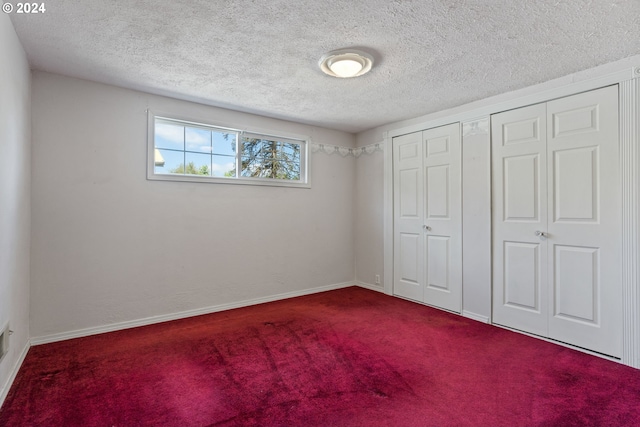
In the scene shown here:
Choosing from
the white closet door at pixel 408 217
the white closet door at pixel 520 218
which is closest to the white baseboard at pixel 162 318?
the white closet door at pixel 408 217

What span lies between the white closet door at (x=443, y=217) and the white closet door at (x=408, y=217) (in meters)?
0.09

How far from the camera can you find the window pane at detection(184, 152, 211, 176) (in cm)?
357

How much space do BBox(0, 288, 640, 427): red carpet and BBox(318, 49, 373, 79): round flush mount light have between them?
232 cm

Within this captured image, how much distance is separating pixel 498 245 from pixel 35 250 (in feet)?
14.2

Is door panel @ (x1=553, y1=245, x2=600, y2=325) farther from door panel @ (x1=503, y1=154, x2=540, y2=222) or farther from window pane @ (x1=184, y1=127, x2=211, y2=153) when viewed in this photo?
window pane @ (x1=184, y1=127, x2=211, y2=153)

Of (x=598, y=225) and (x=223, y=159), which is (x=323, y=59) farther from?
(x=598, y=225)

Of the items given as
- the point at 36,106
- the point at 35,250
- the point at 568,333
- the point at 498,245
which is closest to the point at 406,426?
the point at 568,333

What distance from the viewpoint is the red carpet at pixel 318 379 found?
5.82ft

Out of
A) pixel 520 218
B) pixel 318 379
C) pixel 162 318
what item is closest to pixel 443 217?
pixel 520 218

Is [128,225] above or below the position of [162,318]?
above

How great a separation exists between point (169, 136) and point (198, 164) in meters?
0.42

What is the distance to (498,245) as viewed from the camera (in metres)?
3.22

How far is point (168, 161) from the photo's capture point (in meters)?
3.46

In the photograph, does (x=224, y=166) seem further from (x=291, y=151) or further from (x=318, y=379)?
(x=318, y=379)
